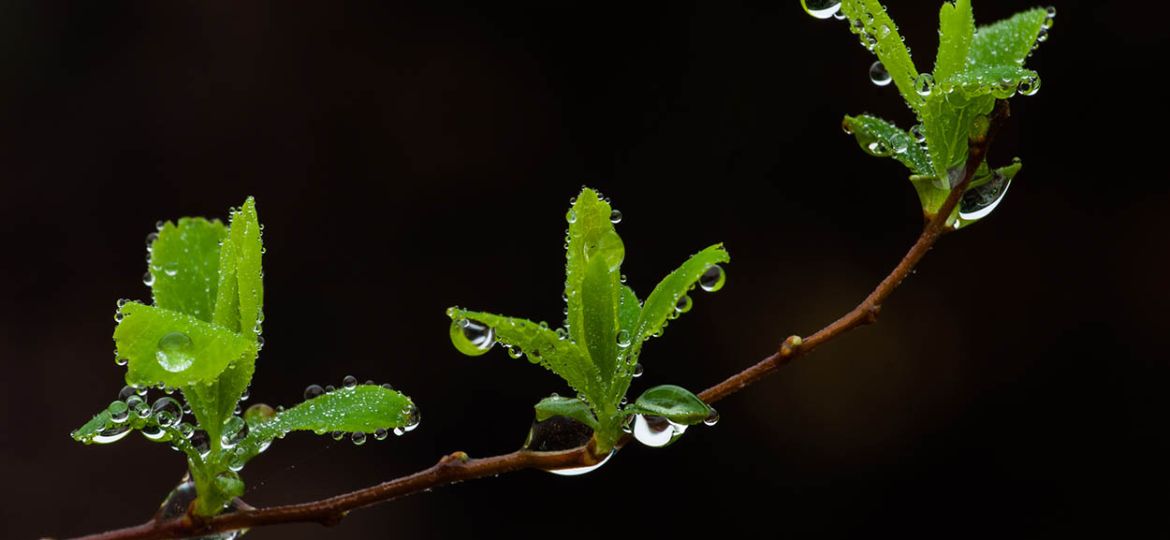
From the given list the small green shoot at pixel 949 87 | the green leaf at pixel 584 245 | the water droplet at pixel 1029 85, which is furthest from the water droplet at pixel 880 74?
the green leaf at pixel 584 245

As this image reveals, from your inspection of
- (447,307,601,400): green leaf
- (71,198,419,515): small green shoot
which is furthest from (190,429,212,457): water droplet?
(447,307,601,400): green leaf

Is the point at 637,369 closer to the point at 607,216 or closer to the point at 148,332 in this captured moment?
the point at 607,216

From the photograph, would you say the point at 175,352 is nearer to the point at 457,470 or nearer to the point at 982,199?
the point at 457,470

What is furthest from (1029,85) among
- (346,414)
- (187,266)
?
(187,266)

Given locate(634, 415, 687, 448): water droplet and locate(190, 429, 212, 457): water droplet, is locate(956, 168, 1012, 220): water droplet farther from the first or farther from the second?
locate(190, 429, 212, 457): water droplet

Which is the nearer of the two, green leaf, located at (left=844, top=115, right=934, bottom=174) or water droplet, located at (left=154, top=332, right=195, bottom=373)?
water droplet, located at (left=154, top=332, right=195, bottom=373)

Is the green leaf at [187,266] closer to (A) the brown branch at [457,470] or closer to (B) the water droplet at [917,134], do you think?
(A) the brown branch at [457,470]
